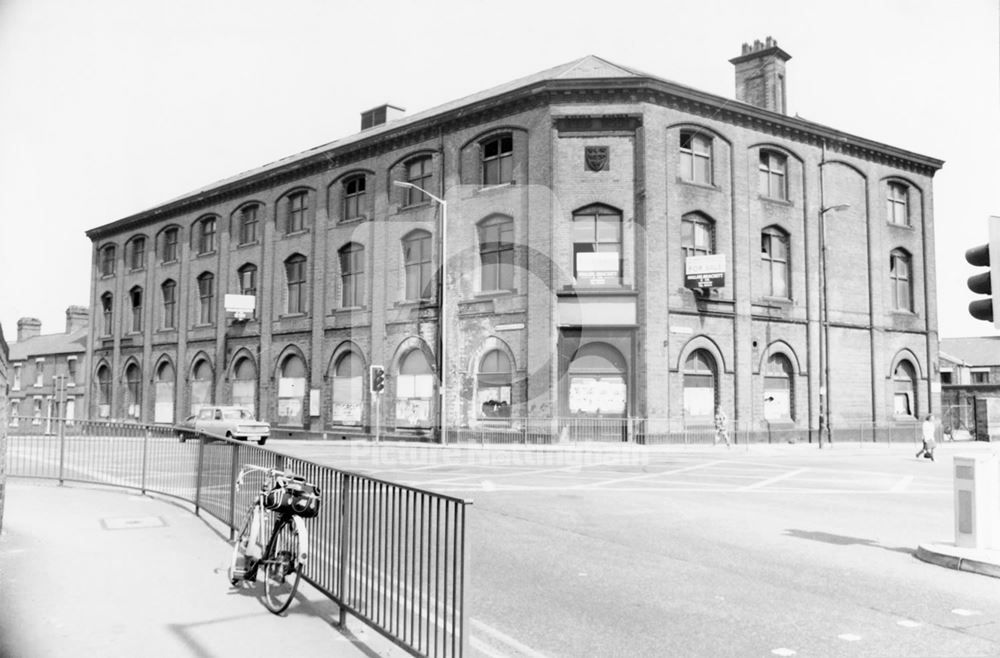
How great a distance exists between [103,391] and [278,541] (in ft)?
166

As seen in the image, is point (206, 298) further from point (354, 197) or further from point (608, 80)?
point (608, 80)

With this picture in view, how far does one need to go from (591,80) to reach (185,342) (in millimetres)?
27713

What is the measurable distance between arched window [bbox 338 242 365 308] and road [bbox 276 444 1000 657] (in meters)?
20.5

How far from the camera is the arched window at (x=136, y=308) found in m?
49.8

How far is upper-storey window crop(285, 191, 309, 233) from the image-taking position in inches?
1558

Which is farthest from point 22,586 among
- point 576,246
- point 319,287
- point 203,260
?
point 203,260

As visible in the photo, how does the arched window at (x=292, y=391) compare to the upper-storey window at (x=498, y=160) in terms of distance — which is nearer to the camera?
the upper-storey window at (x=498, y=160)

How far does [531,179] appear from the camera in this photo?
30.4 metres

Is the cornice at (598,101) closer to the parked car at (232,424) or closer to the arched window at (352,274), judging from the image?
the arched window at (352,274)

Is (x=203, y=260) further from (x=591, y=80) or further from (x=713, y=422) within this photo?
(x=713, y=422)

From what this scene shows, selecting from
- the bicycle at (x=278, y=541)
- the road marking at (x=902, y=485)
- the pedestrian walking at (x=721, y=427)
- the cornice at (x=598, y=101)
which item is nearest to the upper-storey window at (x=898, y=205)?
the cornice at (x=598, y=101)

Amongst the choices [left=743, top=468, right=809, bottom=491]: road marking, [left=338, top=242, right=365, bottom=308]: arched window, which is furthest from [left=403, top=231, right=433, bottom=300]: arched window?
[left=743, top=468, right=809, bottom=491]: road marking

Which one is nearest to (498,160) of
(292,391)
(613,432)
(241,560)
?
(613,432)

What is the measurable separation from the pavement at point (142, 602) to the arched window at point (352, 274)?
2656 cm
